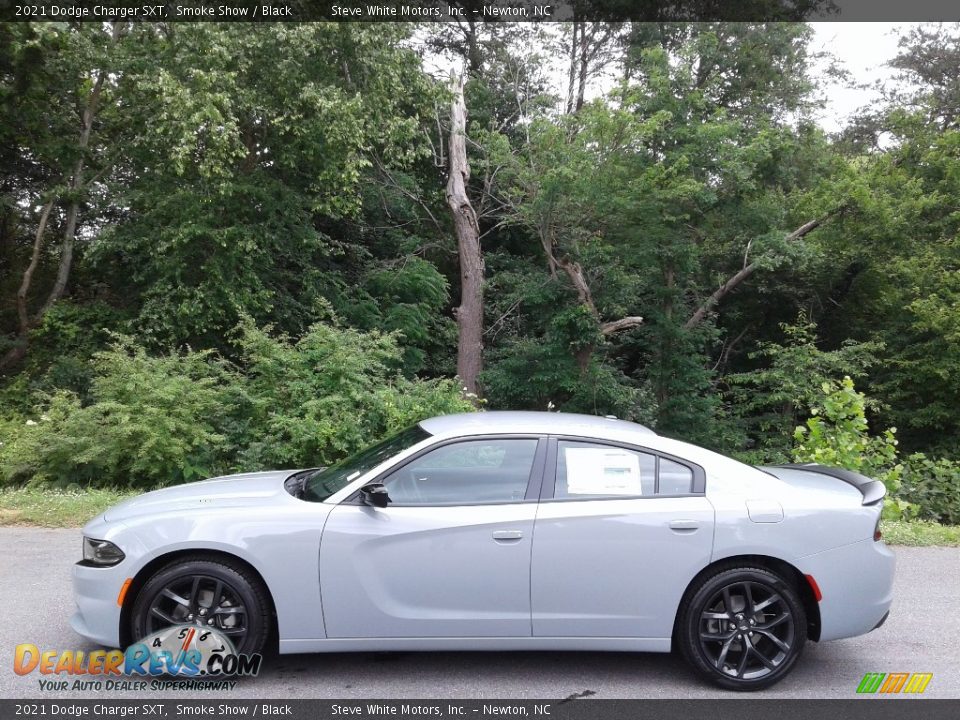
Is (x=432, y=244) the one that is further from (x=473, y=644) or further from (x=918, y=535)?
(x=473, y=644)

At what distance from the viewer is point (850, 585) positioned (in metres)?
4.10

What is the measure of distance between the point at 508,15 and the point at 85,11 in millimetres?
12234

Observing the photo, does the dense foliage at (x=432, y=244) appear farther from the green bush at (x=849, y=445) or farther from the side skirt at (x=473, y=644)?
the side skirt at (x=473, y=644)

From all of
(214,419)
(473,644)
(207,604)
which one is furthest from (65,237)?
(473,644)

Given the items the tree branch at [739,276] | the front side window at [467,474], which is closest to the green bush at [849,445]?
the front side window at [467,474]

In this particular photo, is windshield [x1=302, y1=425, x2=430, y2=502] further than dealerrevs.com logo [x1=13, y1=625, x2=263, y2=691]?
Yes

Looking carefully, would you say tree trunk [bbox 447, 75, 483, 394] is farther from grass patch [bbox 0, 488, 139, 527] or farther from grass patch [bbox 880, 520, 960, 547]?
grass patch [bbox 880, 520, 960, 547]

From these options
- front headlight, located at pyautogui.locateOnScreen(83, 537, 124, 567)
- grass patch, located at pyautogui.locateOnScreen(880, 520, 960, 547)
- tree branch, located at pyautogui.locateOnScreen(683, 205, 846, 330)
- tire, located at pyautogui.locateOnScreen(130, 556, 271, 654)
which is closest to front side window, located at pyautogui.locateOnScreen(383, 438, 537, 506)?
tire, located at pyautogui.locateOnScreen(130, 556, 271, 654)

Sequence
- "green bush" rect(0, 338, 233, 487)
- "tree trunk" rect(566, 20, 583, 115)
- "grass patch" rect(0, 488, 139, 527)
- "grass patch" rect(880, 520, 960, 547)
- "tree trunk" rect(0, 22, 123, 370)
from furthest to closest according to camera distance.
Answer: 1. "tree trunk" rect(566, 20, 583, 115)
2. "tree trunk" rect(0, 22, 123, 370)
3. "green bush" rect(0, 338, 233, 487)
4. "grass patch" rect(0, 488, 139, 527)
5. "grass patch" rect(880, 520, 960, 547)

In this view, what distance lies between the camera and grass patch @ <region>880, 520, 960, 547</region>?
7004 mm

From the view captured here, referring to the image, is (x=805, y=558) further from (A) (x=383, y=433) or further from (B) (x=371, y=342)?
(B) (x=371, y=342)

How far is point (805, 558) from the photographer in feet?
13.4

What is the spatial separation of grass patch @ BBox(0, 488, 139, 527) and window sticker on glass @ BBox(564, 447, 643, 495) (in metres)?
5.38

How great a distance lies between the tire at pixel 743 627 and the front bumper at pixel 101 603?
10.1 ft
